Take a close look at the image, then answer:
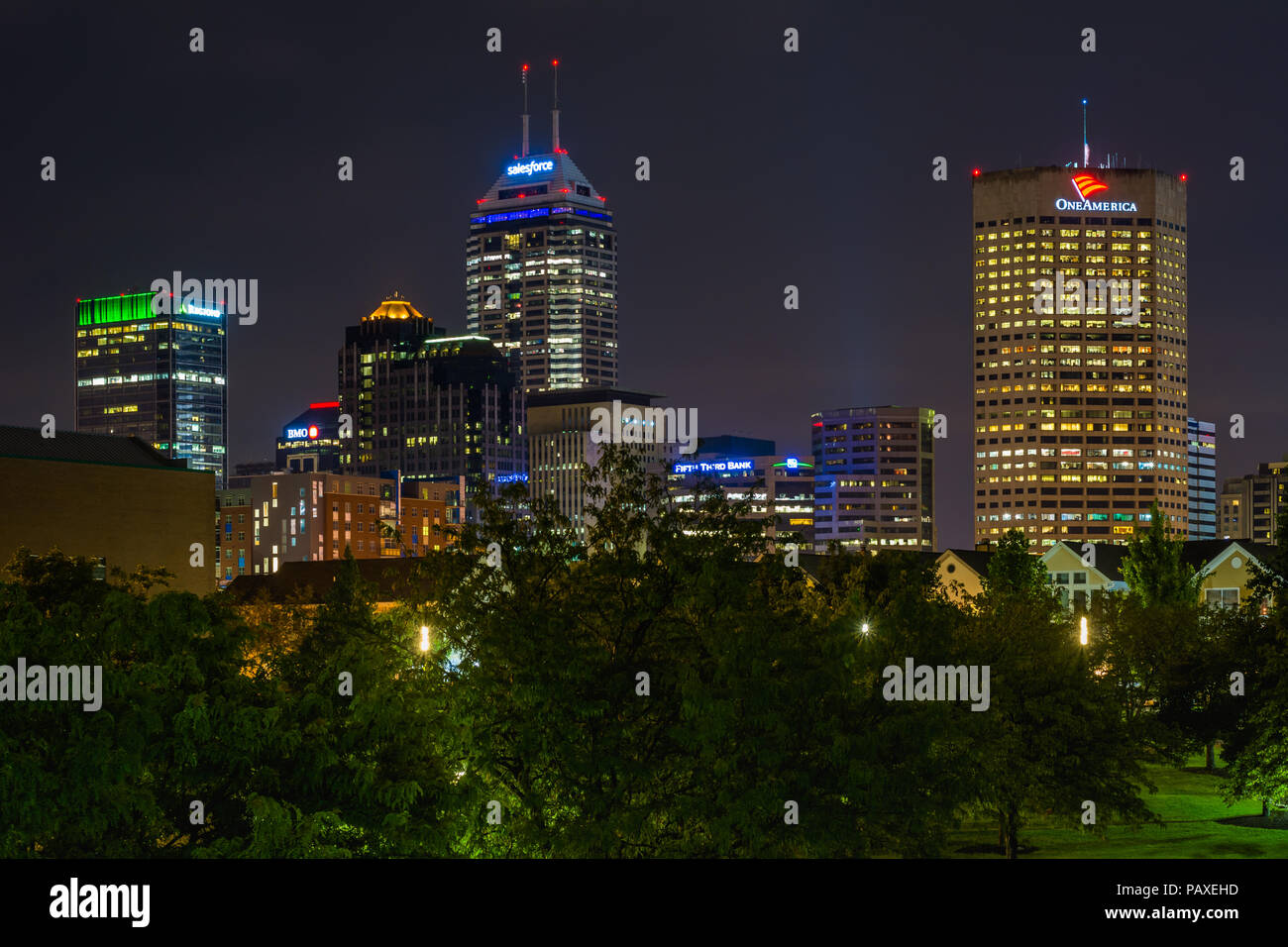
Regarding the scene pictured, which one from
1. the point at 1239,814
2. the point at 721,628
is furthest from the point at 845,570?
the point at 721,628

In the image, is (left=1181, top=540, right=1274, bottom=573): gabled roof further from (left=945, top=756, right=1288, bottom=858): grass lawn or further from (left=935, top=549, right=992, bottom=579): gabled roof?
(left=945, top=756, right=1288, bottom=858): grass lawn

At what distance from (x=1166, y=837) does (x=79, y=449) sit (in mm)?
110063

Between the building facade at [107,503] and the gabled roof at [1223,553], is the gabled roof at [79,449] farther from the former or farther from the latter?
the gabled roof at [1223,553]

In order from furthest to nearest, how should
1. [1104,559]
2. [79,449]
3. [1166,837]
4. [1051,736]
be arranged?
[79,449]
[1104,559]
[1166,837]
[1051,736]

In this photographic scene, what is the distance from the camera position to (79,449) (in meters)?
134

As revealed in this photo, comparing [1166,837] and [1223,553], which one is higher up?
[1223,553]

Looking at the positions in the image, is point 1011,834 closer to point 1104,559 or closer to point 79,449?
point 1104,559

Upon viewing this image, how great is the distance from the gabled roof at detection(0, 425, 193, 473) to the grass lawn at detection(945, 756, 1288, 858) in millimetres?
99757

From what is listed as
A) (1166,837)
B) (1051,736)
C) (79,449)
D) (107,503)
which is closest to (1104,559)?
(1166,837)

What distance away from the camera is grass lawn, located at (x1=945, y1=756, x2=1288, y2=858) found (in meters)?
45.8

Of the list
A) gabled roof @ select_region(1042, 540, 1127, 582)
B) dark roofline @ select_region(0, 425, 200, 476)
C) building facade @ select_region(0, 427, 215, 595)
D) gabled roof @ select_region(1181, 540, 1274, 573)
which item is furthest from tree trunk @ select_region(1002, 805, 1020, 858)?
dark roofline @ select_region(0, 425, 200, 476)

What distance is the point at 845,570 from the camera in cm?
7406

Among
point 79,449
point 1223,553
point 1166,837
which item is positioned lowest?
point 1166,837
